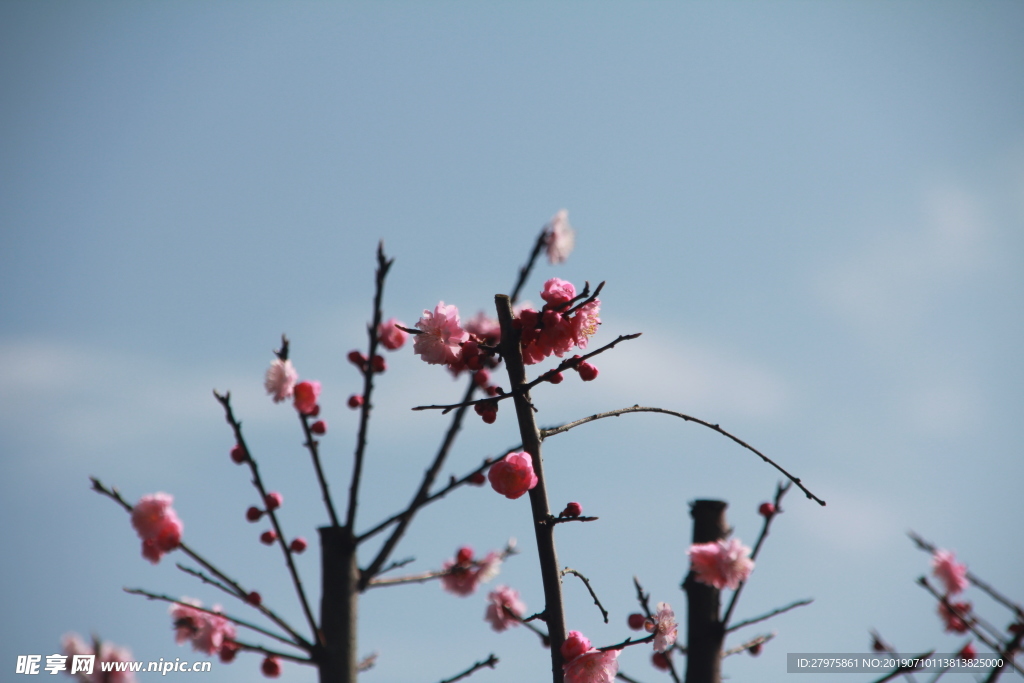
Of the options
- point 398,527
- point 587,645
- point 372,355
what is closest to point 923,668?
point 587,645

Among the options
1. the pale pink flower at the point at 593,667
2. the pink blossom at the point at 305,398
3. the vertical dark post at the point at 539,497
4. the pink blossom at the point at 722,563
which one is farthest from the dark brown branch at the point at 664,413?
the pink blossom at the point at 305,398

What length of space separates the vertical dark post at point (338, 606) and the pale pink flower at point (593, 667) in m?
1.45

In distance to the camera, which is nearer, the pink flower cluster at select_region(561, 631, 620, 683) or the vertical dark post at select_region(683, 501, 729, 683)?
the pink flower cluster at select_region(561, 631, 620, 683)

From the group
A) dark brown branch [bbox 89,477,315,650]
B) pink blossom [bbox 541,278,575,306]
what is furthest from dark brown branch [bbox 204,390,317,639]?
pink blossom [bbox 541,278,575,306]

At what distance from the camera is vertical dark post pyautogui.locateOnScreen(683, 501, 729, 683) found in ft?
9.00

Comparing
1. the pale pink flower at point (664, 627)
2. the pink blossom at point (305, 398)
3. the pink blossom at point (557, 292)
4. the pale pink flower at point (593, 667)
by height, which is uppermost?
the pink blossom at point (305, 398)

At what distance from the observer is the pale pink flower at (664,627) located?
1.85 meters

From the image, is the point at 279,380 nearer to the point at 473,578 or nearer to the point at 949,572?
the point at 473,578

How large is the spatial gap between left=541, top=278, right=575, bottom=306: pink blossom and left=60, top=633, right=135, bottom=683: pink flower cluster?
1139 mm

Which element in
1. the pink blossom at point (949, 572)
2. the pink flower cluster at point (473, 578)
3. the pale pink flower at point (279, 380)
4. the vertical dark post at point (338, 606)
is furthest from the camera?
the pink flower cluster at point (473, 578)

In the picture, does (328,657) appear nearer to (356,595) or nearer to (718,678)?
(356,595)

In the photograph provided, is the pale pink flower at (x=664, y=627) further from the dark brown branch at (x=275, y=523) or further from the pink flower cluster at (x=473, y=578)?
the pink flower cluster at (x=473, y=578)

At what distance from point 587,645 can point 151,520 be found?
246 centimetres

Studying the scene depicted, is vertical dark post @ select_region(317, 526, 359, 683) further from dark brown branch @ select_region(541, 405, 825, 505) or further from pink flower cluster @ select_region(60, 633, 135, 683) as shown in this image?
dark brown branch @ select_region(541, 405, 825, 505)
